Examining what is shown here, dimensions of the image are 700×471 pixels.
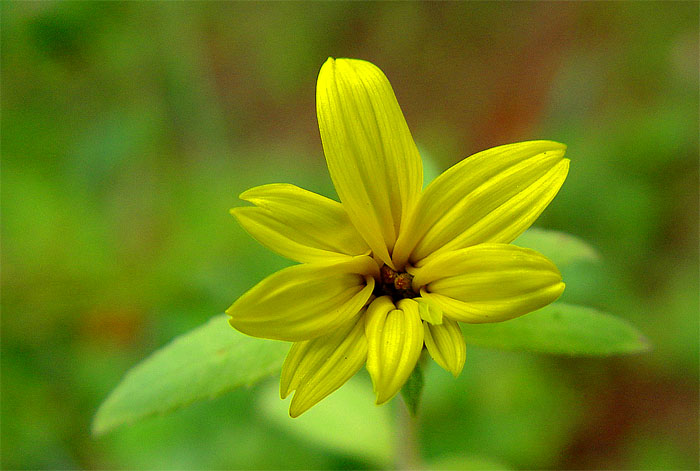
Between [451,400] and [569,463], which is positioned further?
[569,463]

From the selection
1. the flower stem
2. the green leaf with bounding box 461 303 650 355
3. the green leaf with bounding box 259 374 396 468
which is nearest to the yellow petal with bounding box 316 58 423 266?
the green leaf with bounding box 461 303 650 355

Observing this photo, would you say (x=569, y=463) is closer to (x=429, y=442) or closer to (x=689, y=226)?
(x=429, y=442)

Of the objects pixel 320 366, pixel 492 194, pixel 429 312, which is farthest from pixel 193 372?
pixel 492 194

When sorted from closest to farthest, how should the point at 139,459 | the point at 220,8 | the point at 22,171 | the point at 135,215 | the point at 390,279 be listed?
the point at 390,279 → the point at 139,459 → the point at 22,171 → the point at 135,215 → the point at 220,8

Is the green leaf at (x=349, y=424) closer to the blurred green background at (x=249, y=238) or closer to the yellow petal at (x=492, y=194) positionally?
the blurred green background at (x=249, y=238)

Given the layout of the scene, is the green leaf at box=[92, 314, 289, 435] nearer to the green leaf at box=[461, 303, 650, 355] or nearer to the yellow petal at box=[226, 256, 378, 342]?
the yellow petal at box=[226, 256, 378, 342]

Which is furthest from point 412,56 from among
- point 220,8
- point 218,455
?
point 218,455

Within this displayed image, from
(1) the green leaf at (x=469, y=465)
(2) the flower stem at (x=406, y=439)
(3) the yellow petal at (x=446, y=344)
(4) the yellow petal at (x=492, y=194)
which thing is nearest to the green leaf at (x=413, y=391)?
(3) the yellow petal at (x=446, y=344)
